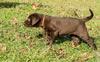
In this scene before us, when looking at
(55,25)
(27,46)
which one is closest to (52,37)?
(55,25)

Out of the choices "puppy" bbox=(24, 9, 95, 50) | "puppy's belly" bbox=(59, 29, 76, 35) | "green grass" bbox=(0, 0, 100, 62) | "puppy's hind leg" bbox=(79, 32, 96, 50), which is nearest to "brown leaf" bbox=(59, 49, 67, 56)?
"green grass" bbox=(0, 0, 100, 62)

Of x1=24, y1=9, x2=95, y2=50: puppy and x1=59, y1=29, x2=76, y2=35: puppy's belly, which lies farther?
x1=59, y1=29, x2=76, y2=35: puppy's belly

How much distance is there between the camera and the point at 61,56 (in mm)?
5277

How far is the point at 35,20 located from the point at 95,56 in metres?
2.00

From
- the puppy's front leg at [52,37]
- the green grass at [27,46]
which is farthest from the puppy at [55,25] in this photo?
the green grass at [27,46]

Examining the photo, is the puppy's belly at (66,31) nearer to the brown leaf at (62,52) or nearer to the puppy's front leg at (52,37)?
the puppy's front leg at (52,37)

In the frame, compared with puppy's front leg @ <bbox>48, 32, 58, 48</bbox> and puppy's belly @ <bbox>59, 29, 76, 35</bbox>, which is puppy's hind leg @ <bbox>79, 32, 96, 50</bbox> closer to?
puppy's belly @ <bbox>59, 29, 76, 35</bbox>

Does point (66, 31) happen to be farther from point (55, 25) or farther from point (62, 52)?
point (62, 52)

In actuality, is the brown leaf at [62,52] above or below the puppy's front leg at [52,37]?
below

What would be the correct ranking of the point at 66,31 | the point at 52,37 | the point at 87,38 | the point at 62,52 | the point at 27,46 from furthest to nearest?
the point at 87,38 < the point at 66,31 < the point at 52,37 < the point at 62,52 < the point at 27,46

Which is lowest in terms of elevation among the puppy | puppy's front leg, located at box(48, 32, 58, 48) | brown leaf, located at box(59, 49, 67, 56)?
brown leaf, located at box(59, 49, 67, 56)

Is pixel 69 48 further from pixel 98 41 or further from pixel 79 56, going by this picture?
pixel 98 41

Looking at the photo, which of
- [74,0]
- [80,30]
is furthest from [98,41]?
[74,0]

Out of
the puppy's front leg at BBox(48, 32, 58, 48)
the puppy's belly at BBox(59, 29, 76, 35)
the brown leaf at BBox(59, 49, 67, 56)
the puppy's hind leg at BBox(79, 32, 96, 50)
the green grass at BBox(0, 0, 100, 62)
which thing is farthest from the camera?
the puppy's hind leg at BBox(79, 32, 96, 50)
